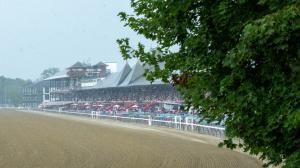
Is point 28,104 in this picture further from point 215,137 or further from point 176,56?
point 176,56

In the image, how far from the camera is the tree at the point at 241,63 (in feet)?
15.5

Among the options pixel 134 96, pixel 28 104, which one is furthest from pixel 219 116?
pixel 28 104

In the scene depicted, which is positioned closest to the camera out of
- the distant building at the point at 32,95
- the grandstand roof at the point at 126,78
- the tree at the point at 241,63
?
the tree at the point at 241,63

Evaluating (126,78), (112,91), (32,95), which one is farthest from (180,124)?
(32,95)

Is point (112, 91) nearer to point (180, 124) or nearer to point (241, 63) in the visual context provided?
point (180, 124)

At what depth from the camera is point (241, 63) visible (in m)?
5.14

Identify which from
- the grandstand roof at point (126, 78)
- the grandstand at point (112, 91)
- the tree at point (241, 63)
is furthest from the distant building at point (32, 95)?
the tree at point (241, 63)

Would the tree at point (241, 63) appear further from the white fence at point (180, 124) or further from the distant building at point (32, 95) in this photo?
the distant building at point (32, 95)

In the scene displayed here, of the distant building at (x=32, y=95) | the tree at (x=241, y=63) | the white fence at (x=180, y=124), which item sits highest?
the distant building at (x=32, y=95)

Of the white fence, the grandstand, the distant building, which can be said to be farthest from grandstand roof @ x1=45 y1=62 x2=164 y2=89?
the distant building

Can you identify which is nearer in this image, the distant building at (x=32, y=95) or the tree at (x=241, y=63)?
the tree at (x=241, y=63)

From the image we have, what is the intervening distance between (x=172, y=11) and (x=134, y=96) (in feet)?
197

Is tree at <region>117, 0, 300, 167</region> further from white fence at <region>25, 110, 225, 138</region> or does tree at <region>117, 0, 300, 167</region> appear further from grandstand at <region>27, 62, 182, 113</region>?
grandstand at <region>27, 62, 182, 113</region>

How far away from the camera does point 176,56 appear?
6.68 metres
